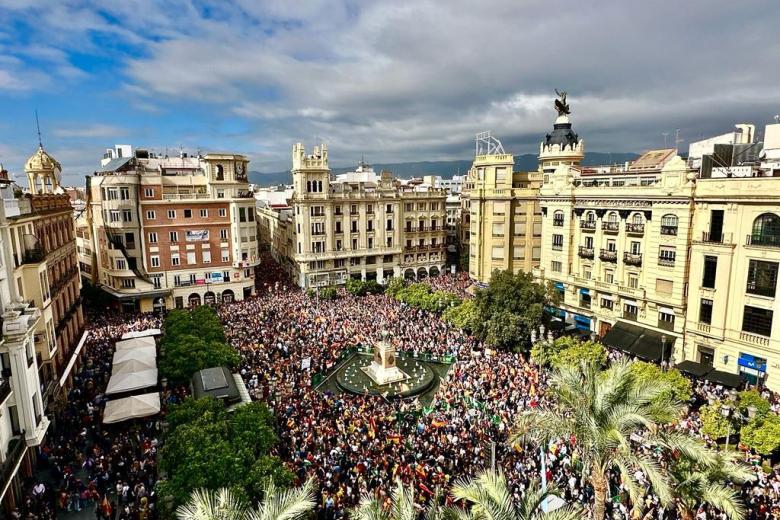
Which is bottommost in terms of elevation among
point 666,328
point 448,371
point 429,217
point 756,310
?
point 448,371

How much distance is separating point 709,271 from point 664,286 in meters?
3.65

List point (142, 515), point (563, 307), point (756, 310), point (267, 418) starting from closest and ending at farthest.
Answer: point (142, 515) → point (267, 418) → point (756, 310) → point (563, 307)

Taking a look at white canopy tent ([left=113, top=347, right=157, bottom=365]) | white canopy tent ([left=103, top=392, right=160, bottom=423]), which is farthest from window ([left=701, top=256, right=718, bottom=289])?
white canopy tent ([left=113, top=347, right=157, bottom=365])

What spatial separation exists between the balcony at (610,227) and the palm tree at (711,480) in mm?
27100

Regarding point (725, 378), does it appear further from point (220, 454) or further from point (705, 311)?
point (220, 454)

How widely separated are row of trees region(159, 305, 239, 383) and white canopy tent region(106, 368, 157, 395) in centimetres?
79

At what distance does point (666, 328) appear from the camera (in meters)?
36.0

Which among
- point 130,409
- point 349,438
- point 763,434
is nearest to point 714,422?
point 763,434

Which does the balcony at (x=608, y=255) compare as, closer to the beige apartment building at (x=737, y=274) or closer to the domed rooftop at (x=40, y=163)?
the beige apartment building at (x=737, y=274)

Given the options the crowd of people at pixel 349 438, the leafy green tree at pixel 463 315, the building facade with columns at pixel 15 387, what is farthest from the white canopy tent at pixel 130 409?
the leafy green tree at pixel 463 315

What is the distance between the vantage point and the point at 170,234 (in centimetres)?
5234

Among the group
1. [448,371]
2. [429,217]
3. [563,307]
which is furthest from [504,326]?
[429,217]

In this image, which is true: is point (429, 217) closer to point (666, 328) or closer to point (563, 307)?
point (563, 307)

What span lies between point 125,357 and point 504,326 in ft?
88.8
